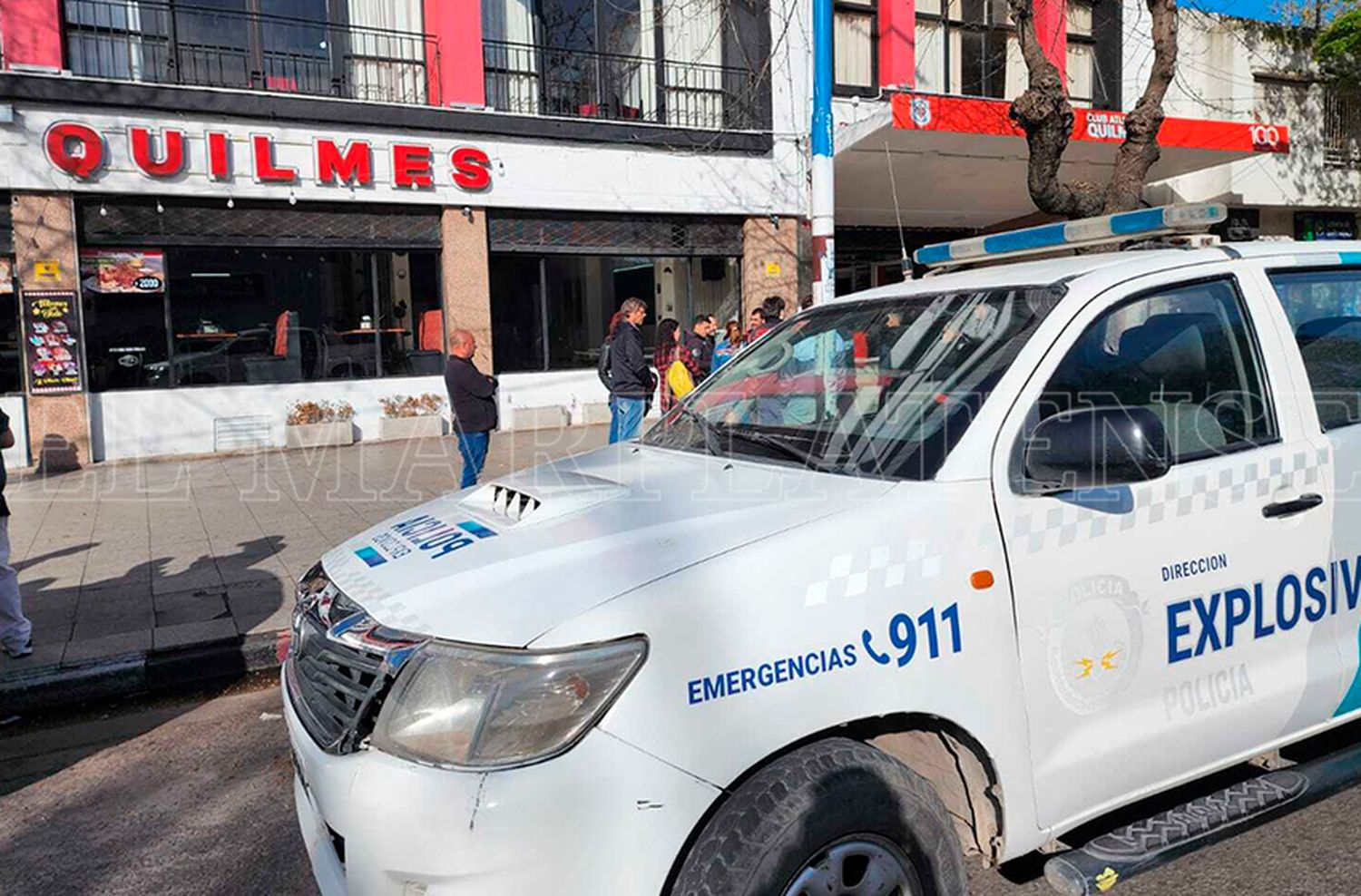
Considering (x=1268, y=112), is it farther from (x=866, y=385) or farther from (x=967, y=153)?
(x=866, y=385)

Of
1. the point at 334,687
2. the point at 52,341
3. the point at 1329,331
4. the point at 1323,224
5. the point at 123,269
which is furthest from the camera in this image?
the point at 1323,224

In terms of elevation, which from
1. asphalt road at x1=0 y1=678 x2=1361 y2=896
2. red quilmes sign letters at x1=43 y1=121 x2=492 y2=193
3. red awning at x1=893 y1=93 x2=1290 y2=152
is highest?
red awning at x1=893 y1=93 x2=1290 y2=152

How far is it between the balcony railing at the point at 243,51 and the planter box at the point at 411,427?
174 inches

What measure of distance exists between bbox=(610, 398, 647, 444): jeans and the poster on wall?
6807 mm

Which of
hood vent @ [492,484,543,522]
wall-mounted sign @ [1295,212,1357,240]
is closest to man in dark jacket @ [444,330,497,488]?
hood vent @ [492,484,543,522]

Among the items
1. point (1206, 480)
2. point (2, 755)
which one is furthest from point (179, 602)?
point (1206, 480)

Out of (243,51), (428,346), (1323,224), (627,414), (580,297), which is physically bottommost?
(627,414)

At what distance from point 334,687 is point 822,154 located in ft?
24.3

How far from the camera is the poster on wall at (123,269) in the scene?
481 inches

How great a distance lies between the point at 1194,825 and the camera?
269 centimetres

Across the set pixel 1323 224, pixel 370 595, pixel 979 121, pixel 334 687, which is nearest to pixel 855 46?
pixel 979 121

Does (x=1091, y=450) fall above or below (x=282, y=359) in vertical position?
below

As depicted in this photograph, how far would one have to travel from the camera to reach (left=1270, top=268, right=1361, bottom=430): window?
3223mm

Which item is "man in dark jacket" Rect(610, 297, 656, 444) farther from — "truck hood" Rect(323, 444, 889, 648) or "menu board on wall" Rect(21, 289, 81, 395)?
"menu board on wall" Rect(21, 289, 81, 395)
